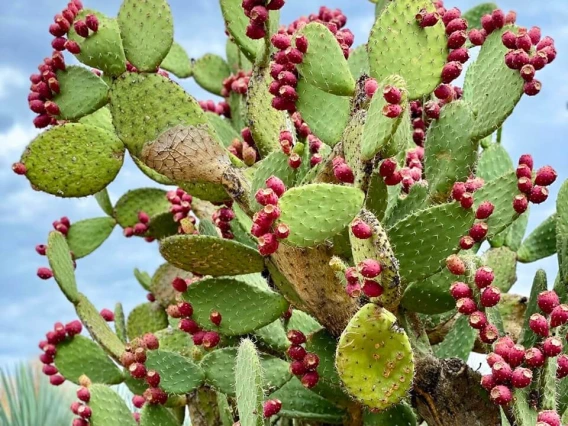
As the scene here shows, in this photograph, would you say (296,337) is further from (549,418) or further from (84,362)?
(84,362)

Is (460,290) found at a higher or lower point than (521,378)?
higher

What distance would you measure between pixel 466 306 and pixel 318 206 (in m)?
0.38

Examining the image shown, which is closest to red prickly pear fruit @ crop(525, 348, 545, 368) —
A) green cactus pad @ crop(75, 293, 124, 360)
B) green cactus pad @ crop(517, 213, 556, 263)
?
green cactus pad @ crop(517, 213, 556, 263)

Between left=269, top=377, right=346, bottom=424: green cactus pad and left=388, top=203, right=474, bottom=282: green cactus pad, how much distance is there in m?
0.54

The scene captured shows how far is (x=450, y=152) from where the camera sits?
6.66ft

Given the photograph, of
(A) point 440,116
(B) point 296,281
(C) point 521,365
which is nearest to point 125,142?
(B) point 296,281

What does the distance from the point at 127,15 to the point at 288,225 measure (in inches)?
40.4

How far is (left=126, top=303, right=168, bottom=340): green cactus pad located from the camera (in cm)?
325

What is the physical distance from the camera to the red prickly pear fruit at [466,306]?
1.70 meters

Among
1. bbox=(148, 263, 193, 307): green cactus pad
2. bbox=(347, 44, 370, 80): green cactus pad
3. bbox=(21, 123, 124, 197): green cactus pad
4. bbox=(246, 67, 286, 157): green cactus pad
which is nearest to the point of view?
bbox=(246, 67, 286, 157): green cactus pad

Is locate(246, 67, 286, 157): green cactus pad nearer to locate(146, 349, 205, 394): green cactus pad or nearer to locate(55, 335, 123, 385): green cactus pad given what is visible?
locate(146, 349, 205, 394): green cactus pad

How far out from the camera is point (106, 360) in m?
2.81

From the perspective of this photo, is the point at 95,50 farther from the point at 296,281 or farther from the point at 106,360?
the point at 106,360

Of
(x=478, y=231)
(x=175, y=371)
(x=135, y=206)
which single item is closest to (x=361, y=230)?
(x=478, y=231)
